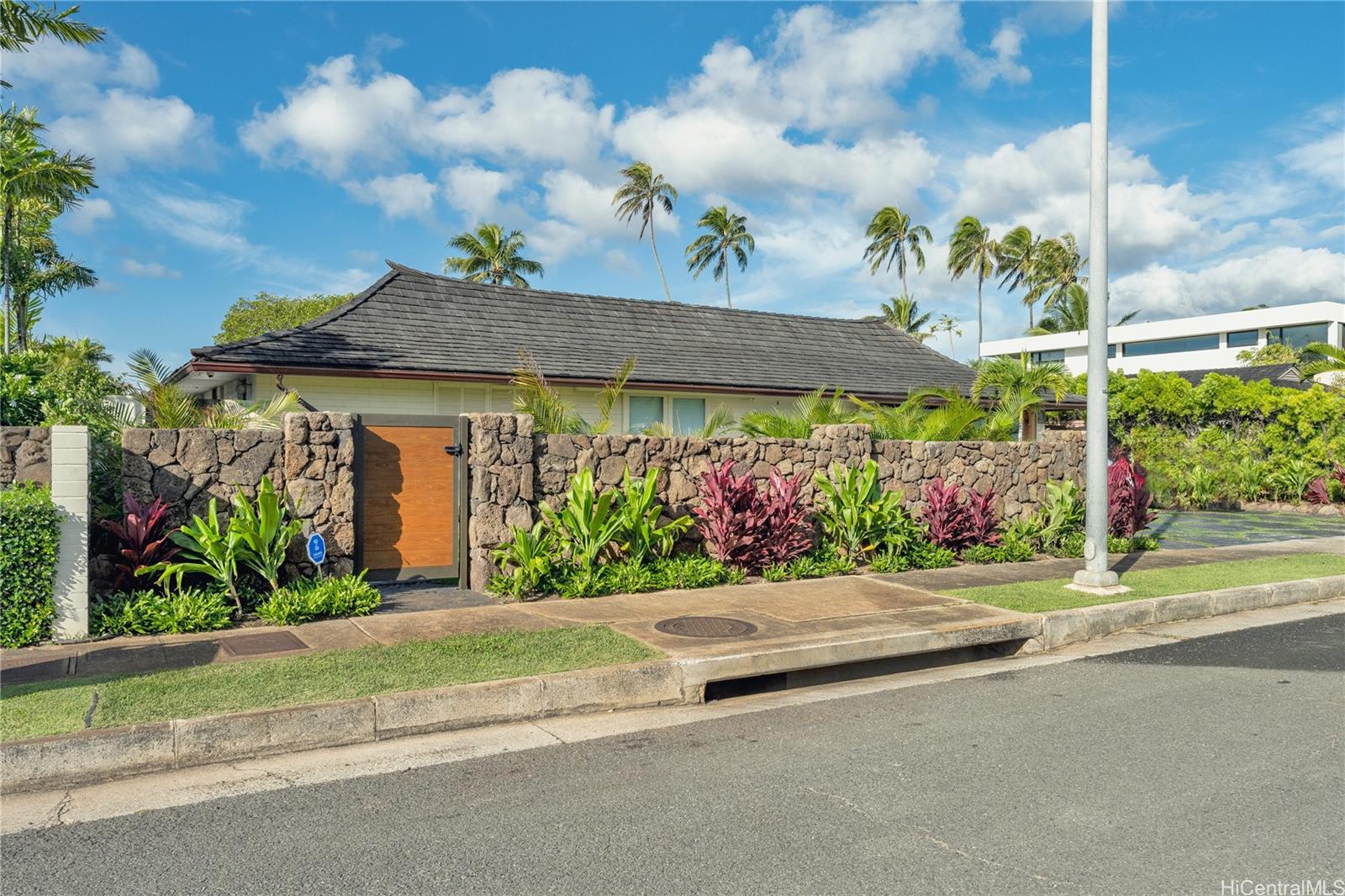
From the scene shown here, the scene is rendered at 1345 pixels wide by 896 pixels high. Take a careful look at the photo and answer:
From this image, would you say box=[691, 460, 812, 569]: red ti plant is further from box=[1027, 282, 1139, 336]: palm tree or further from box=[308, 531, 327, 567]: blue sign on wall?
box=[1027, 282, 1139, 336]: palm tree

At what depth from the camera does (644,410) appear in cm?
1819

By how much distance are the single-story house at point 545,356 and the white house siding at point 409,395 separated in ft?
0.06

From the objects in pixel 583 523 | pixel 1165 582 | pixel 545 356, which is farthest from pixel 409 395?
pixel 1165 582

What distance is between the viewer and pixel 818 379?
1988cm

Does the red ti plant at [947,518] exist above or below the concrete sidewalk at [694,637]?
above

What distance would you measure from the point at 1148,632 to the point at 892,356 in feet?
46.3

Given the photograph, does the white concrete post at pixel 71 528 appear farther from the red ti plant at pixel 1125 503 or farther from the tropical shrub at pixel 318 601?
the red ti plant at pixel 1125 503

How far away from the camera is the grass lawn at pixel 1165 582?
32.9 ft

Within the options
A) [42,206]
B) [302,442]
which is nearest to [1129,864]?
[302,442]

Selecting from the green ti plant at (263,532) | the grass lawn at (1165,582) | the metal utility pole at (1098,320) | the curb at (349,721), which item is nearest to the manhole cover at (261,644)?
the green ti plant at (263,532)

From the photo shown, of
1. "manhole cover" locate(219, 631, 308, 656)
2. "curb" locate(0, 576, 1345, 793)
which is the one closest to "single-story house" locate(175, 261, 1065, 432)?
"manhole cover" locate(219, 631, 308, 656)

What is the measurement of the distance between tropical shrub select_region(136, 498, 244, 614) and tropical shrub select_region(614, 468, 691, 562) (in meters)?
3.89

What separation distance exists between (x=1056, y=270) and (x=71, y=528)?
6506 centimetres

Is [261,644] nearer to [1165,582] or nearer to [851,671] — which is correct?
[851,671]
